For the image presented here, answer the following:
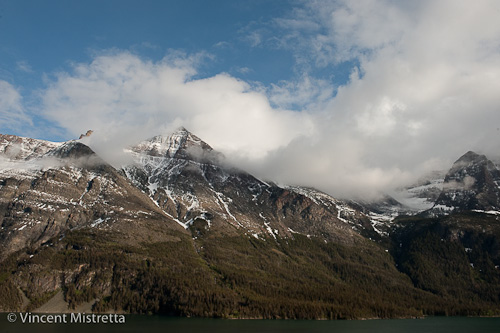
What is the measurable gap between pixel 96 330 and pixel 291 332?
83851 millimetres

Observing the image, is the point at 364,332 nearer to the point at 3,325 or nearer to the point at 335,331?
the point at 335,331

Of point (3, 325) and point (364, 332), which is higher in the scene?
point (3, 325)

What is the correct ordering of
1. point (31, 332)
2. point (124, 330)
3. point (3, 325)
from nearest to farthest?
point (31, 332)
point (124, 330)
point (3, 325)

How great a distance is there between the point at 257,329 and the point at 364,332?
4956 cm

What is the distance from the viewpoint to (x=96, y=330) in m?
180

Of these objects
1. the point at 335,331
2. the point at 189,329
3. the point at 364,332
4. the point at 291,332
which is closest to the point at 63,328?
the point at 189,329

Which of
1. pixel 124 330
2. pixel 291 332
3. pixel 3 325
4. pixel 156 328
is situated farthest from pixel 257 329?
pixel 3 325

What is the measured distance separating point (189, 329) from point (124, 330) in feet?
91.8

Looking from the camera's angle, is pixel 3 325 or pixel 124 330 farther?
pixel 3 325

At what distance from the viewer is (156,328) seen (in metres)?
191

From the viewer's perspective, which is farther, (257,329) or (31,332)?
(257,329)

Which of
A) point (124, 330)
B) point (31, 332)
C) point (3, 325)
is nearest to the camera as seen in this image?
point (31, 332)

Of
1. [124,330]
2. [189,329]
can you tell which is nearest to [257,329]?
[189,329]

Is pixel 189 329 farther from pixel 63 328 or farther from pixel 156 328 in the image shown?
pixel 63 328
